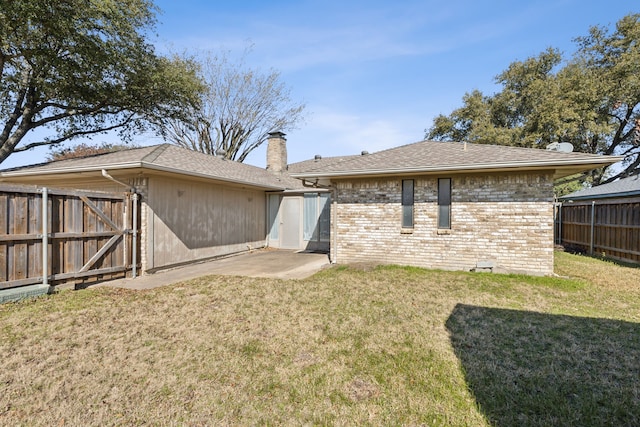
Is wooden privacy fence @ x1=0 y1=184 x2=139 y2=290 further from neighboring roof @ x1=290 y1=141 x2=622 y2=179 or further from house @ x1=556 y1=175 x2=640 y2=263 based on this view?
house @ x1=556 y1=175 x2=640 y2=263

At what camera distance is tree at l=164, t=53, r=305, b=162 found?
23.2m

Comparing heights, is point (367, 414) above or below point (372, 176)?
below

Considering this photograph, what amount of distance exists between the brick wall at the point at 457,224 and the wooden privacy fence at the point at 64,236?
541 centimetres

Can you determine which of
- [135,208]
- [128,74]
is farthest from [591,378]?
[128,74]

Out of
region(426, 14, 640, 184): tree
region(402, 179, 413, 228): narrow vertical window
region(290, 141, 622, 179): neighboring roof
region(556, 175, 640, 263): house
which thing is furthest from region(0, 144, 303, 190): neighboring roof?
region(426, 14, 640, 184): tree

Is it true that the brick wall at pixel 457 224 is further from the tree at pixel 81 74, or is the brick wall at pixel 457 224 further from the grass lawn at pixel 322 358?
the tree at pixel 81 74

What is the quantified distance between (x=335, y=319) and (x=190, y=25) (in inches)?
549

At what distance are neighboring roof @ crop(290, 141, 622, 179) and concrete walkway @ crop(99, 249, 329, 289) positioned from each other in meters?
2.66

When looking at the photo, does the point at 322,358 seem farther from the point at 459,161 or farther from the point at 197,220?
the point at 197,220

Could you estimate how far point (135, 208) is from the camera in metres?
7.41

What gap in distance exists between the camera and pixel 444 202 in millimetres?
8273

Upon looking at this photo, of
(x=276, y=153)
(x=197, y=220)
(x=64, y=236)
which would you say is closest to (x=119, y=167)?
(x=64, y=236)

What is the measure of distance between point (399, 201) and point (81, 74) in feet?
46.9

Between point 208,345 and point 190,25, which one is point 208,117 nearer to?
point 190,25
